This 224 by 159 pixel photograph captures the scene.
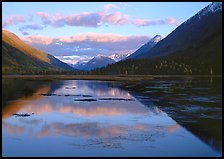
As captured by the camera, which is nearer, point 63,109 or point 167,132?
point 167,132

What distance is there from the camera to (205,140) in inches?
864

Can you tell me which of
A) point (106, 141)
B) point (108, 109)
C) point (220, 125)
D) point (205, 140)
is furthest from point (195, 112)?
point (106, 141)

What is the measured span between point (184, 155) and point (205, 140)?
4.21 m

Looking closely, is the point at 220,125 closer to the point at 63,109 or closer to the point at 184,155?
the point at 184,155

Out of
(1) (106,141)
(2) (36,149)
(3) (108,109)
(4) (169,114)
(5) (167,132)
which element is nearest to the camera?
(2) (36,149)

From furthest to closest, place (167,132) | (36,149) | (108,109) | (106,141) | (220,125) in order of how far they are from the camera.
A: (108,109) → (220,125) → (167,132) → (106,141) → (36,149)

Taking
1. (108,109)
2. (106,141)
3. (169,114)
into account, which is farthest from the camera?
(108,109)

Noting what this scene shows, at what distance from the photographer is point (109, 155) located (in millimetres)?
17922

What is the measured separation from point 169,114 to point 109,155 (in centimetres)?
1537

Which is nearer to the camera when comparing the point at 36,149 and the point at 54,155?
the point at 54,155

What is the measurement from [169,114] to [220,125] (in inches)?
248

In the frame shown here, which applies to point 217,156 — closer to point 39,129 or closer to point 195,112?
point 39,129

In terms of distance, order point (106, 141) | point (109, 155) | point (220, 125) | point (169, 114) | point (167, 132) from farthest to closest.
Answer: point (169, 114), point (220, 125), point (167, 132), point (106, 141), point (109, 155)

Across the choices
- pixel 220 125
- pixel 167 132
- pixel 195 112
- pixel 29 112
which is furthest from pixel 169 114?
pixel 29 112
